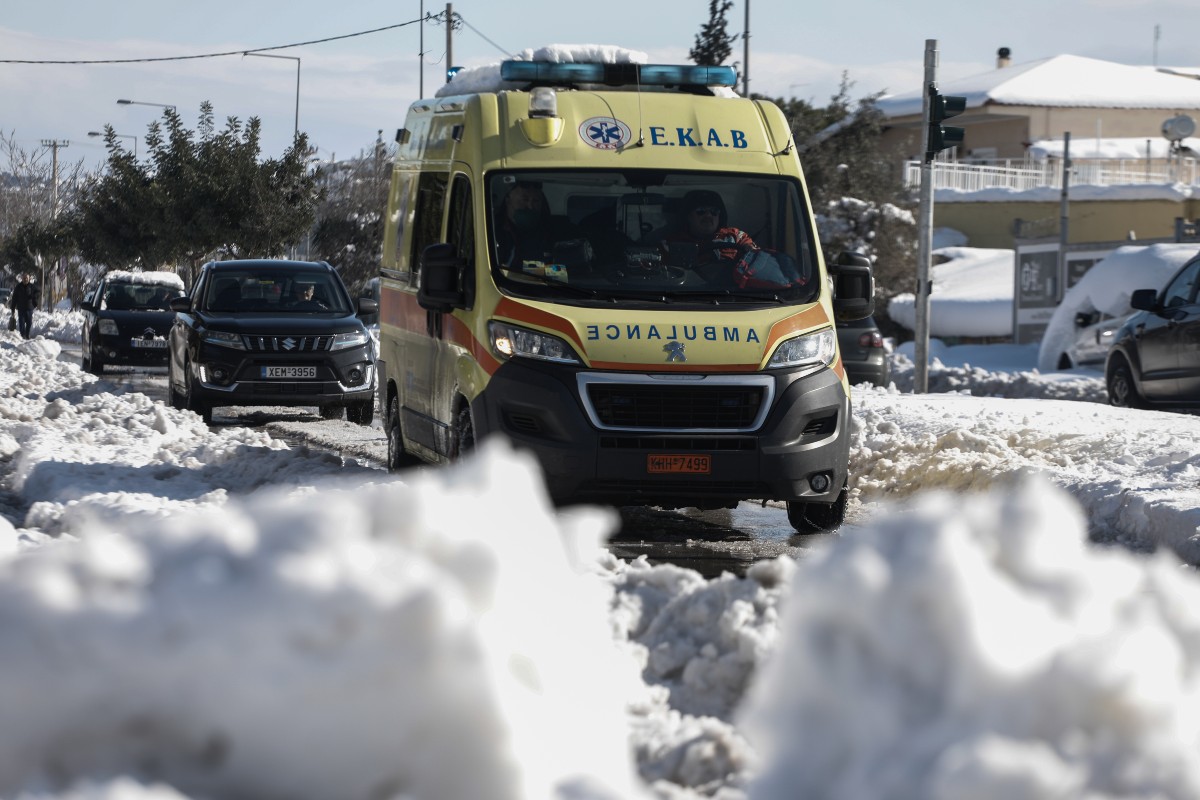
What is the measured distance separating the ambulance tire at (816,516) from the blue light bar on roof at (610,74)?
275cm

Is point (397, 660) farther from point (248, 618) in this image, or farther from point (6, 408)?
point (6, 408)

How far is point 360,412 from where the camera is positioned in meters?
18.2

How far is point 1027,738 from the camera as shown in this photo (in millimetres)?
2646

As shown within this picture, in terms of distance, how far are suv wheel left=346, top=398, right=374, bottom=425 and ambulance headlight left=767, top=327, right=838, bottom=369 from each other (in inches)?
353

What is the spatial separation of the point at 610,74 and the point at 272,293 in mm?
8446

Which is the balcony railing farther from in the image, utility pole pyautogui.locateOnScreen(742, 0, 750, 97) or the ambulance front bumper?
the ambulance front bumper

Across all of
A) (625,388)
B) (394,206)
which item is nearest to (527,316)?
(625,388)

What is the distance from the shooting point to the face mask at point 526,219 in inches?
385

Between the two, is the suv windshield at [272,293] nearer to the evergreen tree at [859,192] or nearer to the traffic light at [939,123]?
the traffic light at [939,123]

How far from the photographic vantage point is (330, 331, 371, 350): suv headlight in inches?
698

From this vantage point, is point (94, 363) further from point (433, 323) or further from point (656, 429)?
point (656, 429)

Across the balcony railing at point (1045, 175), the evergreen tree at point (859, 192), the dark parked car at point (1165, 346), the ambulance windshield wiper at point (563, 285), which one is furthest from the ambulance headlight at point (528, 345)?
the balcony railing at point (1045, 175)

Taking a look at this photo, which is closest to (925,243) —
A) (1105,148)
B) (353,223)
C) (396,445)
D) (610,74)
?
(396,445)

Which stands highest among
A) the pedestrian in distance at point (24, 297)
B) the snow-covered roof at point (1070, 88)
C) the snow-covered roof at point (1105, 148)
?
the snow-covered roof at point (1070, 88)
